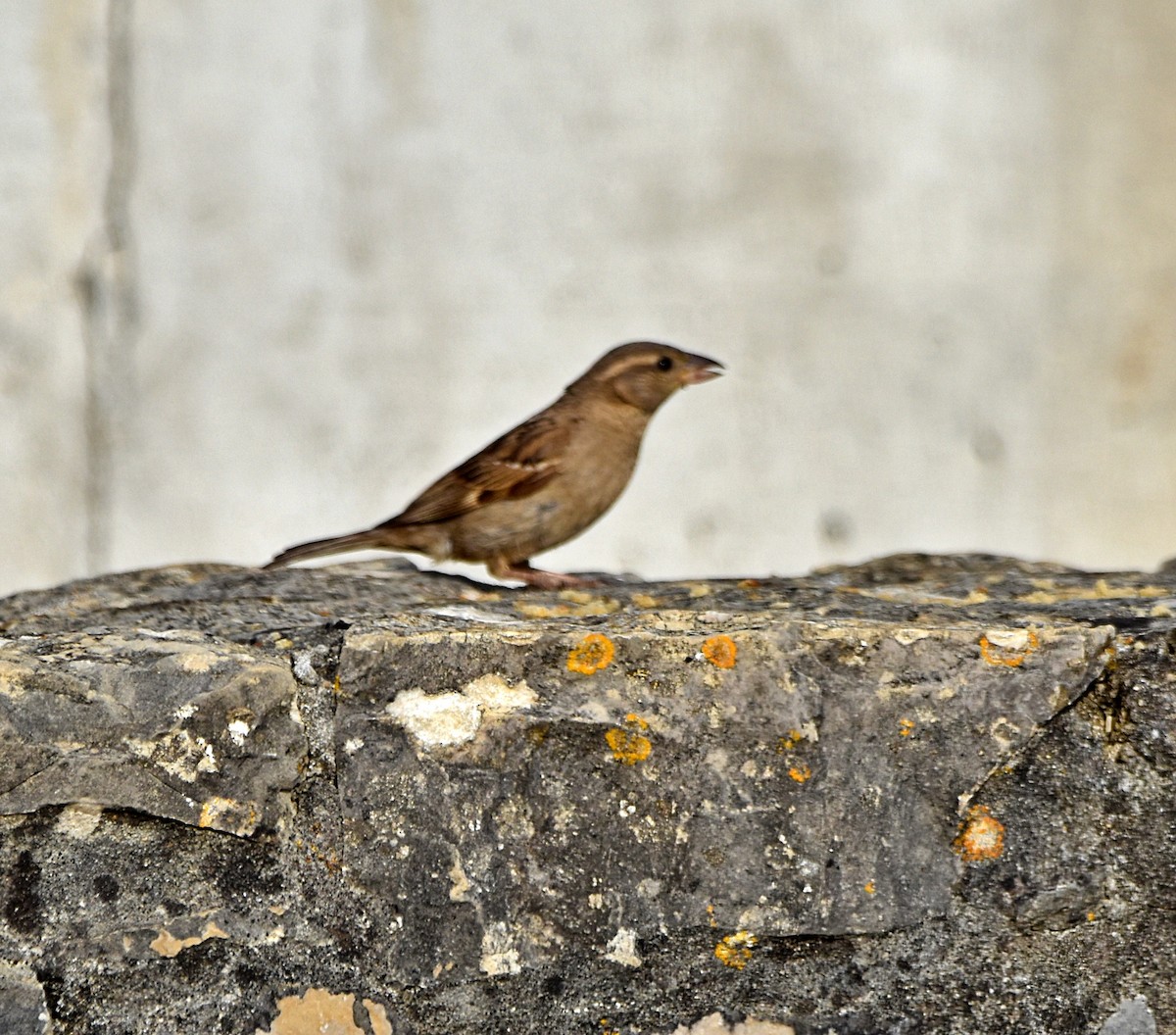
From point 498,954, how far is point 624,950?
0.53ft

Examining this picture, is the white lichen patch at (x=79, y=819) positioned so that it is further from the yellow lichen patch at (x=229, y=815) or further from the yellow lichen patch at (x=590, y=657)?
the yellow lichen patch at (x=590, y=657)

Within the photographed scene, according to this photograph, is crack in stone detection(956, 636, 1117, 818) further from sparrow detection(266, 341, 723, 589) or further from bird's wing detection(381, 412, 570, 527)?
bird's wing detection(381, 412, 570, 527)

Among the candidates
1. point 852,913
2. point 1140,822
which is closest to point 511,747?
point 852,913

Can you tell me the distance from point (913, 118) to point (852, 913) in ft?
12.5

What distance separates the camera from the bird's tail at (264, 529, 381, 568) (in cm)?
346

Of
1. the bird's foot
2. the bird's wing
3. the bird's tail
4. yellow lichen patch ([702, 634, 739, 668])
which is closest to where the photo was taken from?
yellow lichen patch ([702, 634, 739, 668])

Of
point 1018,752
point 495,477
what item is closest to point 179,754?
point 1018,752

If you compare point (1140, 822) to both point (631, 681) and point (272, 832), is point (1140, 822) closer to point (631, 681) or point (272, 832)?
point (631, 681)

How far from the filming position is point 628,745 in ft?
7.02

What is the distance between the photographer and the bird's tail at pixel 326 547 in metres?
3.46

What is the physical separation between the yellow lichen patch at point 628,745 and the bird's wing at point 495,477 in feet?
5.37

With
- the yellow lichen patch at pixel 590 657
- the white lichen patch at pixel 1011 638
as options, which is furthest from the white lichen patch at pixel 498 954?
the white lichen patch at pixel 1011 638

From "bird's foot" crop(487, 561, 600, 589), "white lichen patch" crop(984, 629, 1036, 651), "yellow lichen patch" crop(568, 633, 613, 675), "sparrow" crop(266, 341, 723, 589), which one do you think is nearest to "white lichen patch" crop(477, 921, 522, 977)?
"yellow lichen patch" crop(568, 633, 613, 675)

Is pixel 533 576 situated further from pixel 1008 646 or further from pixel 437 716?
pixel 1008 646
